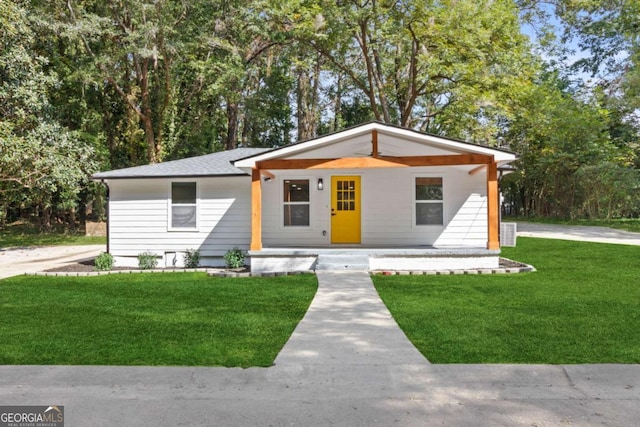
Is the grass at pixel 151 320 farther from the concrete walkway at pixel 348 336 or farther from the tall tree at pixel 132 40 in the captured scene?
the tall tree at pixel 132 40

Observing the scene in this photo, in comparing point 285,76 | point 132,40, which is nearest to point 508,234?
point 132,40

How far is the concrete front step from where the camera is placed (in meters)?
10.4

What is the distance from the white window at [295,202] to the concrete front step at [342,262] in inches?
92.0

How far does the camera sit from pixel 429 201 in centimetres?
1239

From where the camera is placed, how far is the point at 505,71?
1814cm

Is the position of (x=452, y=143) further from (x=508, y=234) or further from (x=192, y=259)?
(x=192, y=259)

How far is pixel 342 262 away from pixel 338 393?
696 centimetres

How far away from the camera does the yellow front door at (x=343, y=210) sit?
499 inches

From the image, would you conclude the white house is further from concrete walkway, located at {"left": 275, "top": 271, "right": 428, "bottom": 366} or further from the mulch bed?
concrete walkway, located at {"left": 275, "top": 271, "right": 428, "bottom": 366}

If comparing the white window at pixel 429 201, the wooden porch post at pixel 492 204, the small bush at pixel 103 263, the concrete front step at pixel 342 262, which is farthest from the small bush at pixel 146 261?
the wooden porch post at pixel 492 204

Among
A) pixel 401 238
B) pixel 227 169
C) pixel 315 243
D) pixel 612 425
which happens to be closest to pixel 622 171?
pixel 401 238

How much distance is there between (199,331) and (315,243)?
291 inches

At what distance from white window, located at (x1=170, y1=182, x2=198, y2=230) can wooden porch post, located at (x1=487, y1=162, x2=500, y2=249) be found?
7760 millimetres

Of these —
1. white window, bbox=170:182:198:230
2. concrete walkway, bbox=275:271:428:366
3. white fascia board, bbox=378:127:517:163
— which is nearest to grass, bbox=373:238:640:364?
concrete walkway, bbox=275:271:428:366
